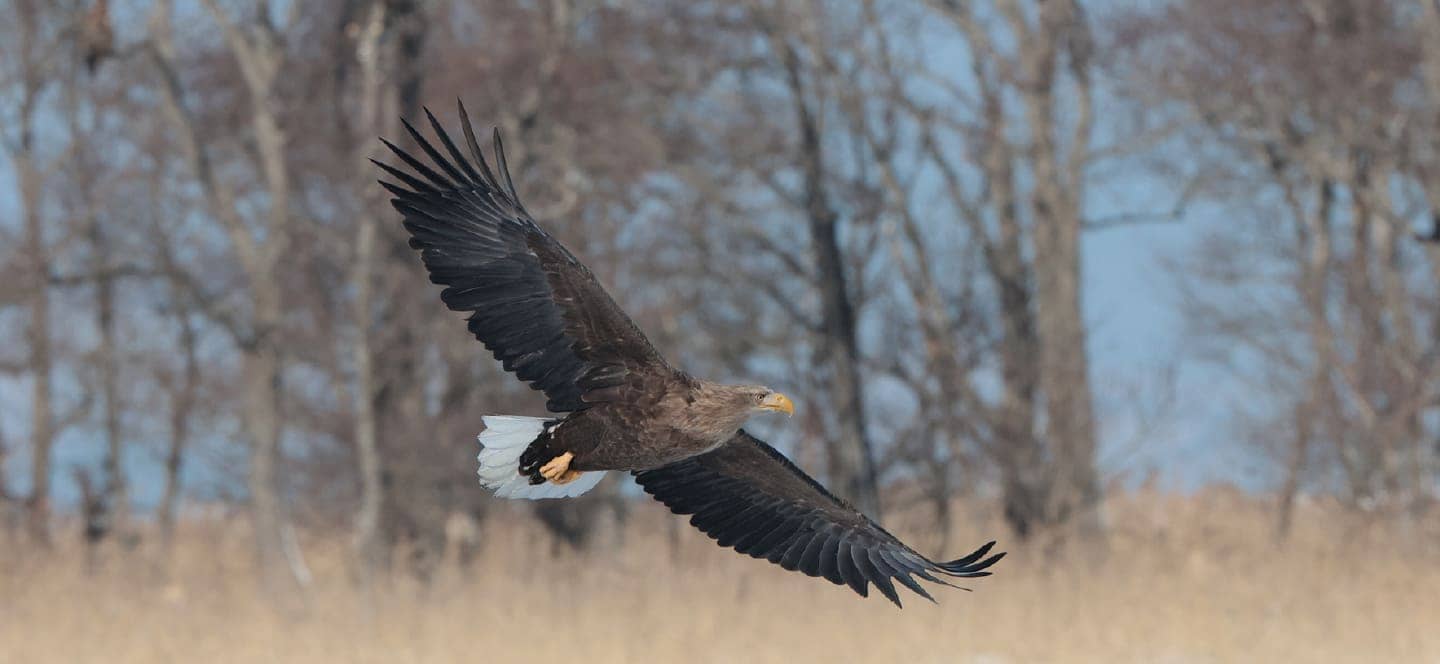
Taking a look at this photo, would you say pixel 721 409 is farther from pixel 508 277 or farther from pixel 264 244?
pixel 264 244

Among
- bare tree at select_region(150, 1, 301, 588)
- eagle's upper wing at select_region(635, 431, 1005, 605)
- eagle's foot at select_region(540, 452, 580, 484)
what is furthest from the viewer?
bare tree at select_region(150, 1, 301, 588)

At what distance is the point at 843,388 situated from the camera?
1545 centimetres

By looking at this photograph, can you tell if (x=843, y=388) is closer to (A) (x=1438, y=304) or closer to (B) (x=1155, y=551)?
(B) (x=1155, y=551)

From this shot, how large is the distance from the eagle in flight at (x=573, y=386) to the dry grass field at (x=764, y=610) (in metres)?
3.62

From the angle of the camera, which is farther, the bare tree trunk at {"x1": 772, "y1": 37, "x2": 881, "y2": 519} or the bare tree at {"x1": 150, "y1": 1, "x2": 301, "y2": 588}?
the bare tree trunk at {"x1": 772, "y1": 37, "x2": 881, "y2": 519}

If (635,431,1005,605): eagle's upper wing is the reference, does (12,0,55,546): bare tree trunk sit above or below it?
above

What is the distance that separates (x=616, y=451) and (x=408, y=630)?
5.90 m

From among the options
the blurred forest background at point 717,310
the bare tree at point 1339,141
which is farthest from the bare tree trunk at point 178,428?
the bare tree at point 1339,141

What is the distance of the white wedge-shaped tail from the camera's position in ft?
17.7

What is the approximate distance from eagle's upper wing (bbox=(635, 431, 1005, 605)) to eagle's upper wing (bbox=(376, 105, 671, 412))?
0.77 m

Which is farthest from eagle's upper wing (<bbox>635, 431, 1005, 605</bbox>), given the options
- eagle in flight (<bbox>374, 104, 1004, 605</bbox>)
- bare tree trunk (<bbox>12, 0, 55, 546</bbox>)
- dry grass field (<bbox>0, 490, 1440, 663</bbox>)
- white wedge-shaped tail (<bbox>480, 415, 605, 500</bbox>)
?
bare tree trunk (<bbox>12, 0, 55, 546</bbox>)

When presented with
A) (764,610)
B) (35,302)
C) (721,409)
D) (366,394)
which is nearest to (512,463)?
(721,409)

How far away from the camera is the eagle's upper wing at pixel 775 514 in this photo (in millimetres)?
6000

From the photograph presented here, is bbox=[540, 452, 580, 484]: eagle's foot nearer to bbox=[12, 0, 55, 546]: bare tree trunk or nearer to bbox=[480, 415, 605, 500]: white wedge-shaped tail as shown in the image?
bbox=[480, 415, 605, 500]: white wedge-shaped tail
